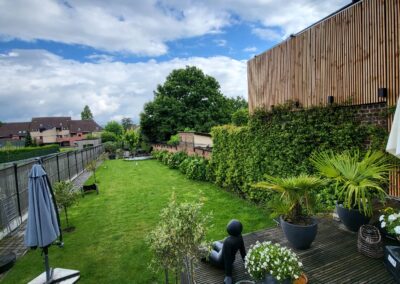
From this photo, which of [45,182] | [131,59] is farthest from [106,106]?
[45,182]

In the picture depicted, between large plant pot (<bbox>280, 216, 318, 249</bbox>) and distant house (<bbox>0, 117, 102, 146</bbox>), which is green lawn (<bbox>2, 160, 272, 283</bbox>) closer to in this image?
large plant pot (<bbox>280, 216, 318, 249</bbox>)

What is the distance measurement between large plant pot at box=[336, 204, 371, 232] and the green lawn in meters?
2.38

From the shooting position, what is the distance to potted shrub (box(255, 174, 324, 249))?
11.3 feet

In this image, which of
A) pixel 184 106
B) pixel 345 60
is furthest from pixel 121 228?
pixel 184 106

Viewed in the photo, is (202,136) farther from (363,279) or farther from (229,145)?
(363,279)

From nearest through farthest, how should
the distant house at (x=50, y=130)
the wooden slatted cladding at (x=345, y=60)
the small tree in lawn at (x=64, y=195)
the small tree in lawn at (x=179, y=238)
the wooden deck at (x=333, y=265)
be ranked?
the small tree in lawn at (x=179, y=238) → the wooden deck at (x=333, y=265) → the wooden slatted cladding at (x=345, y=60) → the small tree in lawn at (x=64, y=195) → the distant house at (x=50, y=130)

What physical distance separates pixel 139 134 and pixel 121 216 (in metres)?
23.5

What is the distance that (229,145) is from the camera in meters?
9.45

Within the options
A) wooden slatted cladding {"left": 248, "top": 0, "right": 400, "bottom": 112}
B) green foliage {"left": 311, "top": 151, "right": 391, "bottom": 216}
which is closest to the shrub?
wooden slatted cladding {"left": 248, "top": 0, "right": 400, "bottom": 112}

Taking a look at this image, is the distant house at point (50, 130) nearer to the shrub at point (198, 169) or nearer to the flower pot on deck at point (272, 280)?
the shrub at point (198, 169)

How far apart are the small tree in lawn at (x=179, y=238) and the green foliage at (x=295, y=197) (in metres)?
1.44

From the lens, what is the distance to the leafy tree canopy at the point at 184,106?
28344 mm

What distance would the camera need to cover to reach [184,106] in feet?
97.0

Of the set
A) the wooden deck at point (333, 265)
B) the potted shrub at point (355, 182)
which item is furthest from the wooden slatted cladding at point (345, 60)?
the wooden deck at point (333, 265)
